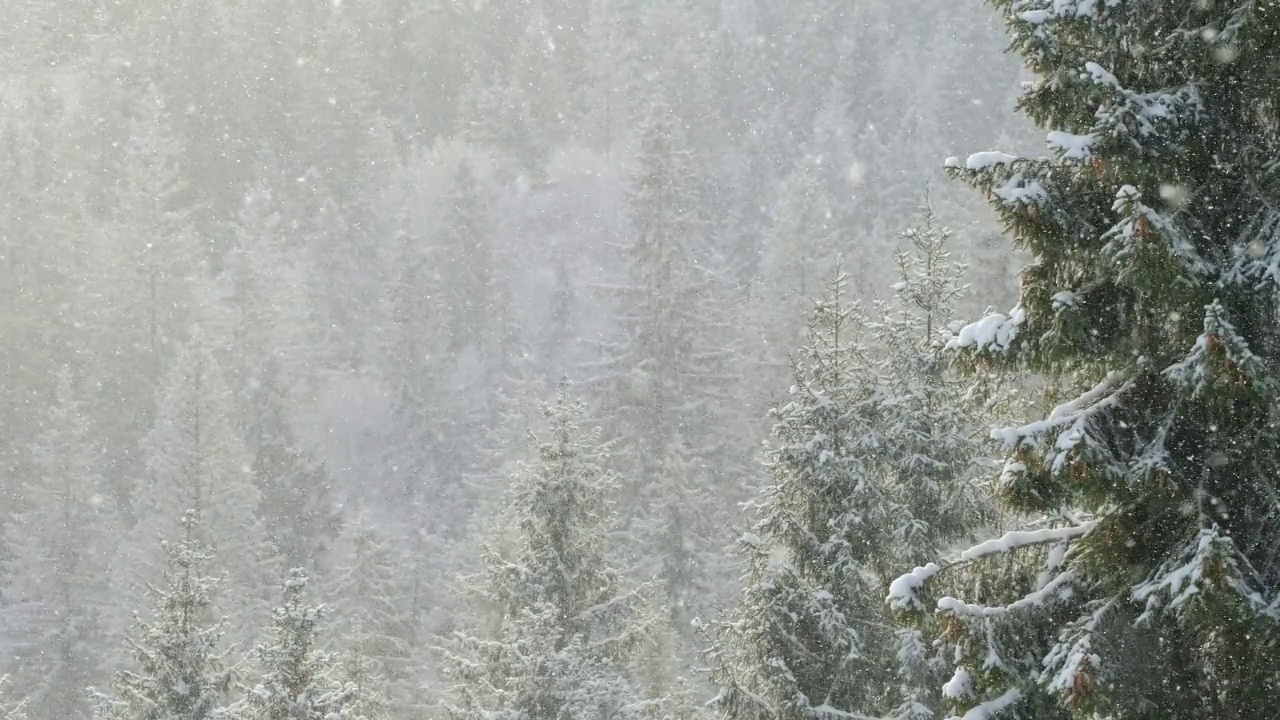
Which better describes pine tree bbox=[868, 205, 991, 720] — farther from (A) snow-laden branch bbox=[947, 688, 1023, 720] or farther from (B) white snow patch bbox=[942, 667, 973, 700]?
(A) snow-laden branch bbox=[947, 688, 1023, 720]

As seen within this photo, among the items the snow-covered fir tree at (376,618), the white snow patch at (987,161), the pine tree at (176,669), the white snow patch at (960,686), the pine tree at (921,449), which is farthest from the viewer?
the snow-covered fir tree at (376,618)

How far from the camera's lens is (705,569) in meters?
33.6

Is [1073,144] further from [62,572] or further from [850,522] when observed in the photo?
[62,572]

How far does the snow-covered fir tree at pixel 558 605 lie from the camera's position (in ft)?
47.7

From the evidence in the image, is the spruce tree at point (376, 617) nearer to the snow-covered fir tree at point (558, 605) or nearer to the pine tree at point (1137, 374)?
the snow-covered fir tree at point (558, 605)

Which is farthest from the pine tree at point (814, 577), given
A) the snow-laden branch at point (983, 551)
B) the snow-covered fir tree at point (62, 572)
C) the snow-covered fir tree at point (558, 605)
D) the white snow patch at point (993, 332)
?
the snow-covered fir tree at point (62, 572)

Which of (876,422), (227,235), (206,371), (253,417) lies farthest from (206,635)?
(227,235)

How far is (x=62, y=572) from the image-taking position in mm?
38281

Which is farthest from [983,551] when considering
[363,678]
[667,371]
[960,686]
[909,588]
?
[667,371]

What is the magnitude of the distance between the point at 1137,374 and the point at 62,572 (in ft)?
132

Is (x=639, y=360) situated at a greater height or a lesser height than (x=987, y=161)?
greater

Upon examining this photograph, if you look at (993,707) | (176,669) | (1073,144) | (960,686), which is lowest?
(993,707)

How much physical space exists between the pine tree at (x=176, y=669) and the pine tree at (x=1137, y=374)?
10.0m

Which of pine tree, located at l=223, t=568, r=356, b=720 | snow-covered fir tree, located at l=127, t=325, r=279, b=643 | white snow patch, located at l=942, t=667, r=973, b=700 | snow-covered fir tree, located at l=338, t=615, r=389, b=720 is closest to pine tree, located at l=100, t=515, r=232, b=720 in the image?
pine tree, located at l=223, t=568, r=356, b=720
